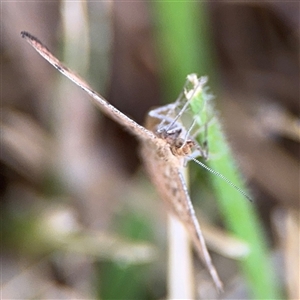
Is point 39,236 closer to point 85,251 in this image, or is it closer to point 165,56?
point 85,251

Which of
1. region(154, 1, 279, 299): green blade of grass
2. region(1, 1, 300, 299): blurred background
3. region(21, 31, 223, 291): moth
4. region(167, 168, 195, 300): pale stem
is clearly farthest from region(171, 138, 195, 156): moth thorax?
region(1, 1, 300, 299): blurred background

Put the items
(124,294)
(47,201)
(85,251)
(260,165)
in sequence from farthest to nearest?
(260,165) → (47,201) → (85,251) → (124,294)

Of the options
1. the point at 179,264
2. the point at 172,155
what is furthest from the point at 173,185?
the point at 179,264

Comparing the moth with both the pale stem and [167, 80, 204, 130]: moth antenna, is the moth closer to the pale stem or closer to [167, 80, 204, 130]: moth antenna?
[167, 80, 204, 130]: moth antenna

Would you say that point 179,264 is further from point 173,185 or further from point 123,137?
point 123,137

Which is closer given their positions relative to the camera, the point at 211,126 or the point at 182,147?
the point at 182,147

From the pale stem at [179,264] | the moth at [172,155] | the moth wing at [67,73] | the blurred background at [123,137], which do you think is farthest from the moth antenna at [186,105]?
the blurred background at [123,137]

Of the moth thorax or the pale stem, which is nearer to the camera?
the moth thorax

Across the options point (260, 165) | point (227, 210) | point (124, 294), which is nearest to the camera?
point (227, 210)

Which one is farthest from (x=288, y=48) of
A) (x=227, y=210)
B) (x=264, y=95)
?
(x=227, y=210)
